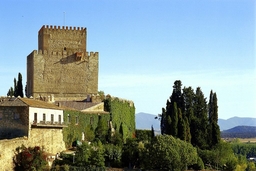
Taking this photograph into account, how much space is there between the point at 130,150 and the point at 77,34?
64.6 feet

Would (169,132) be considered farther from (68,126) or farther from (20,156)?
(20,156)

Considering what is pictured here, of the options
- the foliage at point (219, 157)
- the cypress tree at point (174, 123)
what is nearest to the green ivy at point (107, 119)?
the cypress tree at point (174, 123)

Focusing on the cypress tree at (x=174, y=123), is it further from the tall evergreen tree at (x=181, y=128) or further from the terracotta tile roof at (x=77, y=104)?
the terracotta tile roof at (x=77, y=104)

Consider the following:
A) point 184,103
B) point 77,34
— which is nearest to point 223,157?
point 184,103

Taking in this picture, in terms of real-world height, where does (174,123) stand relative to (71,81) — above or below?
below

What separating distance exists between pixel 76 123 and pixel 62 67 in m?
12.3

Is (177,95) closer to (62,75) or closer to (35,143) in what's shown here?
(62,75)

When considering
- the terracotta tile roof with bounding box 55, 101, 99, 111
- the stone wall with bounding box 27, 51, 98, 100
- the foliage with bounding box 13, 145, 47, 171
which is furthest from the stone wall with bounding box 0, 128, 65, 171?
the stone wall with bounding box 27, 51, 98, 100

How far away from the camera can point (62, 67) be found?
56.0 m

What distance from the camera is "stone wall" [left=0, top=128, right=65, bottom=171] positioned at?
33094 mm

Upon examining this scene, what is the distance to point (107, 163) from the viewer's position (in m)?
41.4

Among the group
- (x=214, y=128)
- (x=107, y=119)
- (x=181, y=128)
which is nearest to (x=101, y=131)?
(x=107, y=119)

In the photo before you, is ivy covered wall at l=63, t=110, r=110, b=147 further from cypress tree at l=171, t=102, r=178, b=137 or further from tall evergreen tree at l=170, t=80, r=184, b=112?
tall evergreen tree at l=170, t=80, r=184, b=112

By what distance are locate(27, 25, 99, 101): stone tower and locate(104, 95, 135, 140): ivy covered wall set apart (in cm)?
366
